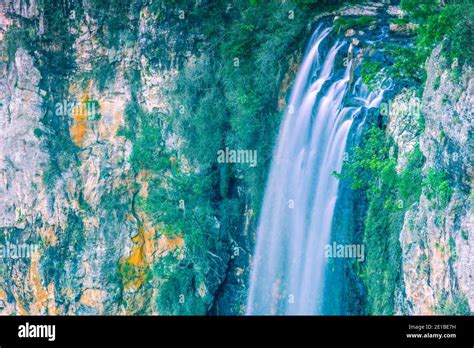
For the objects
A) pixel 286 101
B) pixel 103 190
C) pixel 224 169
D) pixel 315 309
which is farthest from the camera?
pixel 103 190

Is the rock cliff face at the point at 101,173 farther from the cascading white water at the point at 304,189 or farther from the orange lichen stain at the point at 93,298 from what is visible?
the cascading white water at the point at 304,189

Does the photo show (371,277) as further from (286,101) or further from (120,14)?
(120,14)

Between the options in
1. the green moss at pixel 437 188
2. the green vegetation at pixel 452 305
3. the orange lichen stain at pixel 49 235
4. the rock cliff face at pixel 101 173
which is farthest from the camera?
the orange lichen stain at pixel 49 235

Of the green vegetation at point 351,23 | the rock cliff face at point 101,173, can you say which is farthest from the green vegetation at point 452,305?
the rock cliff face at point 101,173

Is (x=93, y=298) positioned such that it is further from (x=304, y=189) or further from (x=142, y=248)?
(x=304, y=189)

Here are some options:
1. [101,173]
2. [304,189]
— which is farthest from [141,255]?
[304,189]

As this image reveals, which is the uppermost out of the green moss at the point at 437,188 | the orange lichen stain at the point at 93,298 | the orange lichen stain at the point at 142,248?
the green moss at the point at 437,188

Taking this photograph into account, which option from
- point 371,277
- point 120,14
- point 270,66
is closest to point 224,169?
point 270,66

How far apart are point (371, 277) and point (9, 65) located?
13050 mm

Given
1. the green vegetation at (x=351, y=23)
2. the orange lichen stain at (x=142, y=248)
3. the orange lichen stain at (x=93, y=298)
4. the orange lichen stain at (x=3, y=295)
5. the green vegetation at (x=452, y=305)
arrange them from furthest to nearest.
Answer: the orange lichen stain at (x=3, y=295)
the orange lichen stain at (x=93, y=298)
the orange lichen stain at (x=142, y=248)
the green vegetation at (x=351, y=23)
the green vegetation at (x=452, y=305)

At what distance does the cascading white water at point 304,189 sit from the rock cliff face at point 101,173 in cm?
102

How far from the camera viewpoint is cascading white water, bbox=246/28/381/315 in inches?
792

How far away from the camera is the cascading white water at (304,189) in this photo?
20.1 metres

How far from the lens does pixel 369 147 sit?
1920 cm
